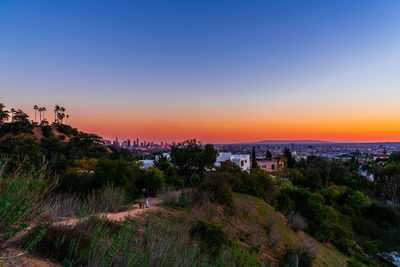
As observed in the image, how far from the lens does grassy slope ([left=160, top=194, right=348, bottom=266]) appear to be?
32.7ft

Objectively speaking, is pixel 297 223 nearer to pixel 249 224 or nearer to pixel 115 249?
pixel 249 224

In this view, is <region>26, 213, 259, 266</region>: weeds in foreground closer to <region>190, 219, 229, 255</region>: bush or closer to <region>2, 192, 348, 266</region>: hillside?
<region>2, 192, 348, 266</region>: hillside

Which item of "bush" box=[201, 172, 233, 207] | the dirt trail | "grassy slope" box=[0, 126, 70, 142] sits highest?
"grassy slope" box=[0, 126, 70, 142]

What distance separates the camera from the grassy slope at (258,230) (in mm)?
9961

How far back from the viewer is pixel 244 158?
43.4m

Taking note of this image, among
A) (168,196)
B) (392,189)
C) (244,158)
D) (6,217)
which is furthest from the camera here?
(244,158)

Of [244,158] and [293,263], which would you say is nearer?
[293,263]

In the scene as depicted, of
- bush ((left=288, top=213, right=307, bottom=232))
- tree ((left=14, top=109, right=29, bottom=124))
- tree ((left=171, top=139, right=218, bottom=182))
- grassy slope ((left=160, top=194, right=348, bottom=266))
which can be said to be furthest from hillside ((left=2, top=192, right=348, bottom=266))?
tree ((left=14, top=109, right=29, bottom=124))

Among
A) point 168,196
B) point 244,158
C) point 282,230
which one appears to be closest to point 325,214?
point 282,230

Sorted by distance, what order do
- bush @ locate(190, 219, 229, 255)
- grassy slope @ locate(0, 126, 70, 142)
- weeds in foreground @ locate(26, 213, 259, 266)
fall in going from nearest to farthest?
weeds in foreground @ locate(26, 213, 259, 266)
bush @ locate(190, 219, 229, 255)
grassy slope @ locate(0, 126, 70, 142)

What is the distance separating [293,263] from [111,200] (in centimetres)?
768

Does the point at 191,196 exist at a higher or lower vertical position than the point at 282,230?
higher

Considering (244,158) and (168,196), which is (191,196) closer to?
(168,196)

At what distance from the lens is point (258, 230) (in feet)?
40.6
